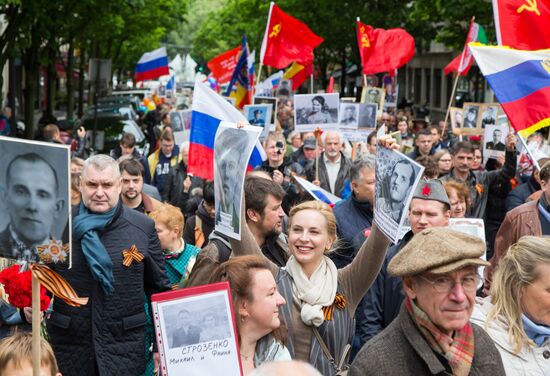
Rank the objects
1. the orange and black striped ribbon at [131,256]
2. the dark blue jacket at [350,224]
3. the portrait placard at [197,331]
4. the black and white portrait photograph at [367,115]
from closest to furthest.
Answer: the portrait placard at [197,331] → the orange and black striped ribbon at [131,256] → the dark blue jacket at [350,224] → the black and white portrait photograph at [367,115]

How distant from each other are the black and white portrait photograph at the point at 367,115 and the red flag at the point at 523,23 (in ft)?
19.8

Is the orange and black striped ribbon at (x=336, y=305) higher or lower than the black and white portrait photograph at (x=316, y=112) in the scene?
lower

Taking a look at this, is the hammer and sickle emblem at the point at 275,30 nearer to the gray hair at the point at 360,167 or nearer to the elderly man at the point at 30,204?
the gray hair at the point at 360,167

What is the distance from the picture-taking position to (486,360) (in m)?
3.67

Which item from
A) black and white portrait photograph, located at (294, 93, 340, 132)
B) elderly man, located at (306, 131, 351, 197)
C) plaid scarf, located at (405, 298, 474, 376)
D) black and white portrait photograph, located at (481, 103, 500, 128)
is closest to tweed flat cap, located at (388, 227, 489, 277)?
plaid scarf, located at (405, 298, 474, 376)

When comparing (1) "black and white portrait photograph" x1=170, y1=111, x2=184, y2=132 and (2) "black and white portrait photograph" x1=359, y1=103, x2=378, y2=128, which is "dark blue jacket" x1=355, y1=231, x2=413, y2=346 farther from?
(1) "black and white portrait photograph" x1=170, y1=111, x2=184, y2=132

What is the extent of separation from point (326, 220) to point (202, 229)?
2.91 meters

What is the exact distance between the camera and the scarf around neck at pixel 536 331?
4078 mm

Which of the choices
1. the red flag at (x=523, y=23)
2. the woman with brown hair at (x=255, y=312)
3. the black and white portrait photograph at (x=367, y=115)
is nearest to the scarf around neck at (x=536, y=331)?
the woman with brown hair at (x=255, y=312)

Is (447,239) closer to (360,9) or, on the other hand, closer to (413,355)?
(413,355)

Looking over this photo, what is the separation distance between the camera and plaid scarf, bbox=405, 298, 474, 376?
139 inches

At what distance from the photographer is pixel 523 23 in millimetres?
9109

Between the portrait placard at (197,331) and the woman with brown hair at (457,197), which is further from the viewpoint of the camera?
the woman with brown hair at (457,197)

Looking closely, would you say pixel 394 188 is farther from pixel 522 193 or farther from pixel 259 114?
pixel 259 114
